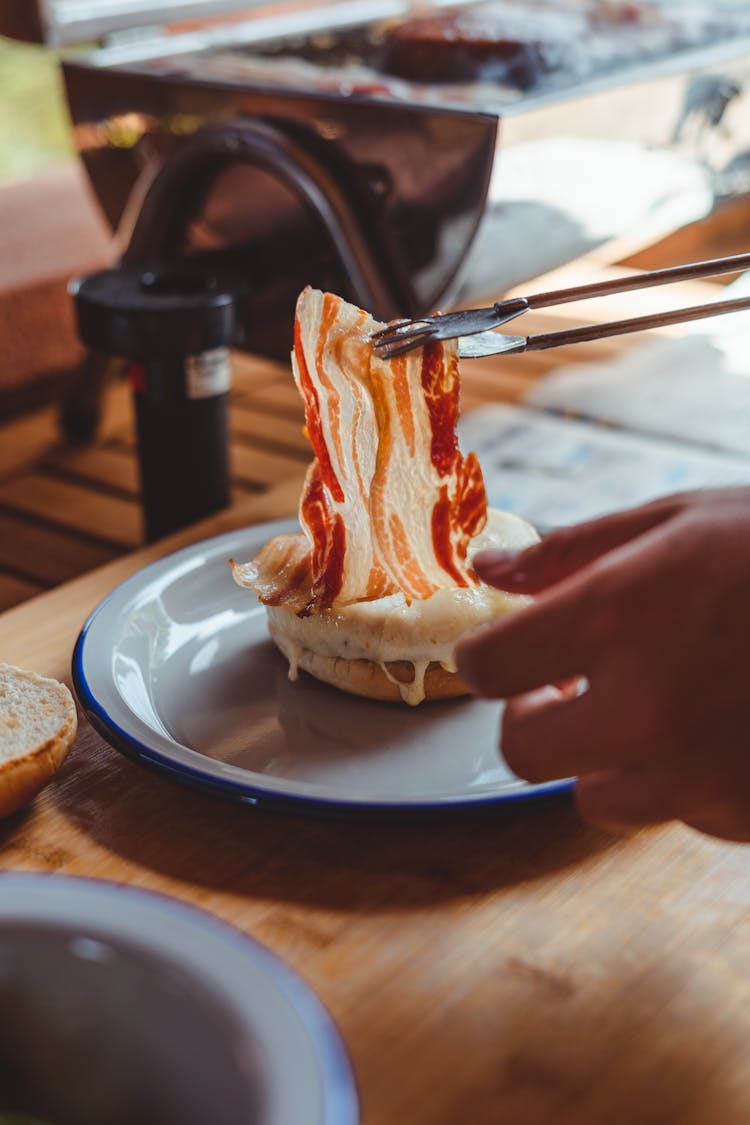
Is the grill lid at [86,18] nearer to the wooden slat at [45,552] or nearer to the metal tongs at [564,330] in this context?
the wooden slat at [45,552]

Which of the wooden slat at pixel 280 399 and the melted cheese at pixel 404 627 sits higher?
the melted cheese at pixel 404 627

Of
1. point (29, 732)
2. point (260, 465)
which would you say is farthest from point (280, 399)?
point (29, 732)

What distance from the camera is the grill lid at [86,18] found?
4.49 ft

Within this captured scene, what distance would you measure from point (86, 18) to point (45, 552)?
2.18 ft

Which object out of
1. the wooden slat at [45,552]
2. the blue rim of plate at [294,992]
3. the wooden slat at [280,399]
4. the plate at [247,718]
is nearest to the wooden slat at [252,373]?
the wooden slat at [280,399]

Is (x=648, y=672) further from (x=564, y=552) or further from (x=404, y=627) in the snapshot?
(x=404, y=627)

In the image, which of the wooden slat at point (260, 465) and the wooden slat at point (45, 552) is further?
the wooden slat at point (260, 465)

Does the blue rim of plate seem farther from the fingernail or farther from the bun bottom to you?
the bun bottom

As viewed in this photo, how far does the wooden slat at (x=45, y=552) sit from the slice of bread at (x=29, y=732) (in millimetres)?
472

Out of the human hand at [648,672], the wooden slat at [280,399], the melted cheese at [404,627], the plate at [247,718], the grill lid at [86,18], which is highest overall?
the grill lid at [86,18]

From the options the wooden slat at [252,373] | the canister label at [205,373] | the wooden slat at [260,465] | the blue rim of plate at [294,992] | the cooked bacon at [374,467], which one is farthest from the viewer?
the wooden slat at [252,373]

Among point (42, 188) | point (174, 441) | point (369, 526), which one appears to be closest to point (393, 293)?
point (174, 441)

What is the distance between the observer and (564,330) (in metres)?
0.61

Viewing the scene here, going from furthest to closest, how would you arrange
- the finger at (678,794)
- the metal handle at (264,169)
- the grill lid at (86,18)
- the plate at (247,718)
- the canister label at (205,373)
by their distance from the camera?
the grill lid at (86,18)
the metal handle at (264,169)
the canister label at (205,373)
the plate at (247,718)
the finger at (678,794)
